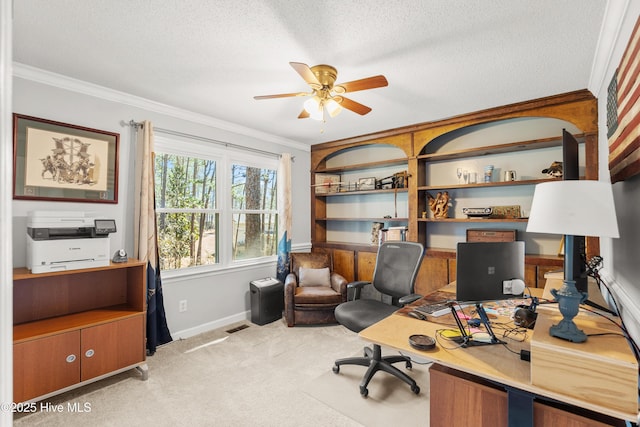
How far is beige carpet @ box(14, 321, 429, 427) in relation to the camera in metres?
2.00

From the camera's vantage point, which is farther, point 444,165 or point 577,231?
point 444,165

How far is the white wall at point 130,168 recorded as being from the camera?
94.0 inches

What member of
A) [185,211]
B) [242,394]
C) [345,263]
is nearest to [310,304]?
[345,263]

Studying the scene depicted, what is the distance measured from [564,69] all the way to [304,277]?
3.27 meters

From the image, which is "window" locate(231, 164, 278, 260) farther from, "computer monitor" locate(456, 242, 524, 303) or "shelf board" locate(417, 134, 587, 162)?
"computer monitor" locate(456, 242, 524, 303)

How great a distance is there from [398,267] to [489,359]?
58.9 inches

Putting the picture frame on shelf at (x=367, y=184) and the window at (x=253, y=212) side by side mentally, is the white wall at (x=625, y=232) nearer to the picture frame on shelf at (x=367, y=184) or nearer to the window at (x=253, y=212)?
the picture frame on shelf at (x=367, y=184)

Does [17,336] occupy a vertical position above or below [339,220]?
below

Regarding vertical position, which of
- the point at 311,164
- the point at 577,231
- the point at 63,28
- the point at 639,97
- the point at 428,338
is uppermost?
the point at 63,28

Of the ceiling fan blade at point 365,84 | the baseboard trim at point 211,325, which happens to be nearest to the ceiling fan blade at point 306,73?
the ceiling fan blade at point 365,84

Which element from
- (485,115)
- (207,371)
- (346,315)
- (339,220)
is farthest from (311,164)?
(207,371)

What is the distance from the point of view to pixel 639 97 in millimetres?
1312

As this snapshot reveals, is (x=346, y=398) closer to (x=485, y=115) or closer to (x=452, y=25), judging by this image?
(x=452, y=25)

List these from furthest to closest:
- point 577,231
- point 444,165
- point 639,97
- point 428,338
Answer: point 444,165 → point 428,338 → point 639,97 → point 577,231
